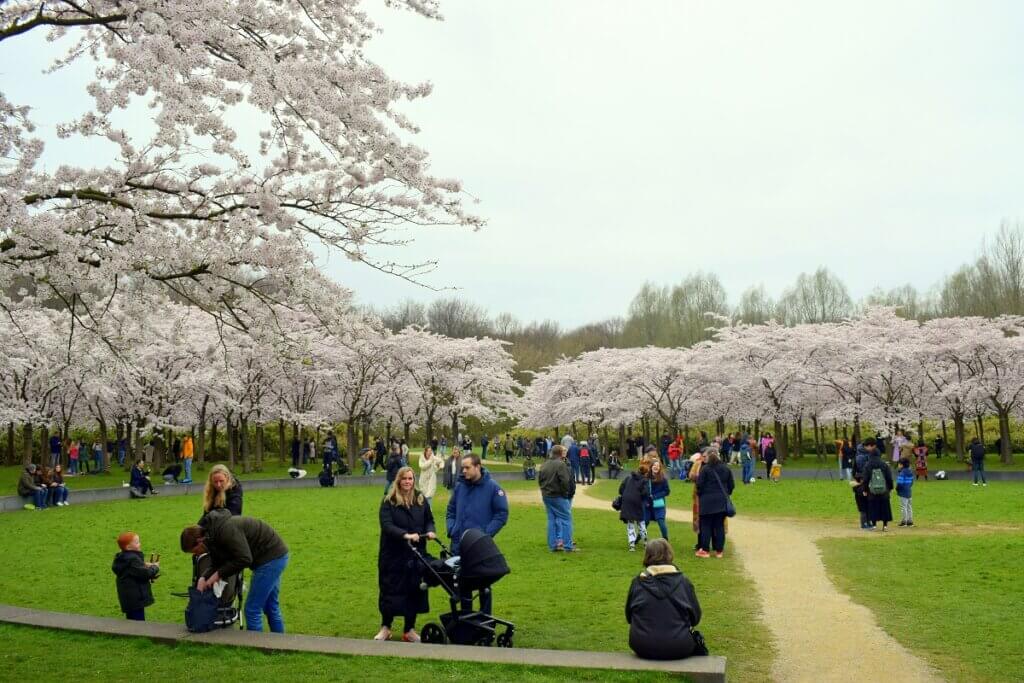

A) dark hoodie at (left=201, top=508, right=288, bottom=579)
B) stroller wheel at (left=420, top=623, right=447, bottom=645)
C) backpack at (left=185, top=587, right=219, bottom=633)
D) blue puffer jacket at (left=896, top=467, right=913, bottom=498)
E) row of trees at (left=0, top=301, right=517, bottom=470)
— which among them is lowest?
stroller wheel at (left=420, top=623, right=447, bottom=645)

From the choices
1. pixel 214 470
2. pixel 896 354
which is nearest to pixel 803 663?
pixel 214 470

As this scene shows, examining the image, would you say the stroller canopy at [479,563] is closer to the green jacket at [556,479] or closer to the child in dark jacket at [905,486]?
the green jacket at [556,479]

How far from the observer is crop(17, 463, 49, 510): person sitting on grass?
24.1 metres

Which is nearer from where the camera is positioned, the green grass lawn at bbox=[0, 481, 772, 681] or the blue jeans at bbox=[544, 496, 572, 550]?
the green grass lawn at bbox=[0, 481, 772, 681]

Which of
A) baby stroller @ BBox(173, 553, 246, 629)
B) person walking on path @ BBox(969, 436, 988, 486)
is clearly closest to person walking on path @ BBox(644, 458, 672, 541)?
baby stroller @ BBox(173, 553, 246, 629)

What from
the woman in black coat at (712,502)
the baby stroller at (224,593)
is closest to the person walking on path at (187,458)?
the woman in black coat at (712,502)

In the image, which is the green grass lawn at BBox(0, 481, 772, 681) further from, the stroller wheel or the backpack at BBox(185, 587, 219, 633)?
the stroller wheel

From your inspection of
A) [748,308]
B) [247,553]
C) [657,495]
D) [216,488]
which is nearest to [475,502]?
[216,488]

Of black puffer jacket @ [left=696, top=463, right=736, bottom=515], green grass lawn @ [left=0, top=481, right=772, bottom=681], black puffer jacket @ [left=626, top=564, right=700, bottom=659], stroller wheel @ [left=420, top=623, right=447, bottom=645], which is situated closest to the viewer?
black puffer jacket @ [left=626, top=564, right=700, bottom=659]

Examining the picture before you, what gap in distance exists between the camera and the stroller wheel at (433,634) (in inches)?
330

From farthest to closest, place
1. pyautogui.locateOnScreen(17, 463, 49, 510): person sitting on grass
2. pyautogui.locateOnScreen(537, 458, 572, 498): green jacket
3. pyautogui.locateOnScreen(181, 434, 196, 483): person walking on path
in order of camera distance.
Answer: pyautogui.locateOnScreen(181, 434, 196, 483): person walking on path → pyautogui.locateOnScreen(17, 463, 49, 510): person sitting on grass → pyautogui.locateOnScreen(537, 458, 572, 498): green jacket

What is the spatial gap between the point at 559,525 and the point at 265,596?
24.6ft

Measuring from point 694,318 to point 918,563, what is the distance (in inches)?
2491

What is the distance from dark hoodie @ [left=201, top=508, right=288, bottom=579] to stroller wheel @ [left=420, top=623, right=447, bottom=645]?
Result: 5.04 ft
